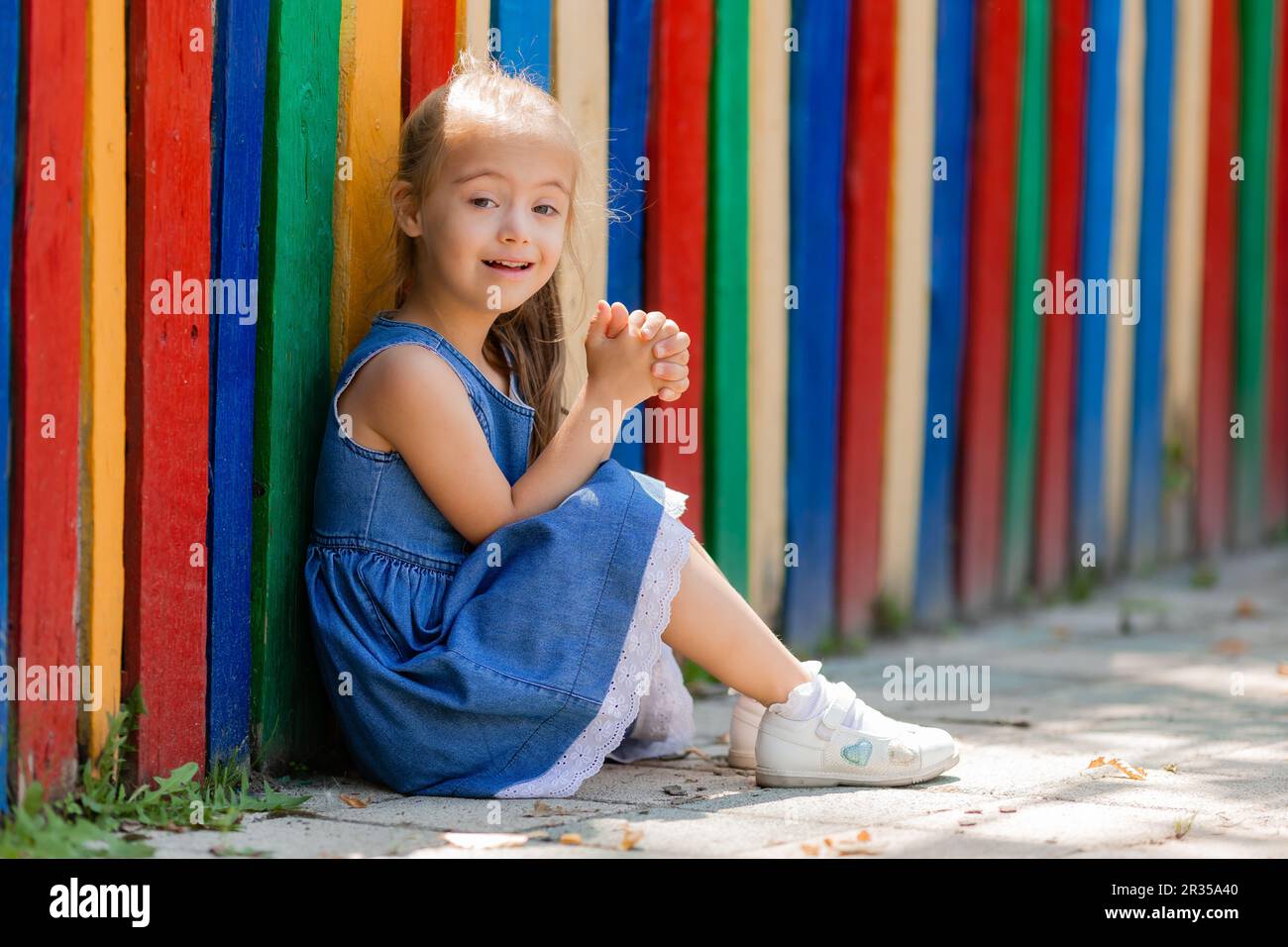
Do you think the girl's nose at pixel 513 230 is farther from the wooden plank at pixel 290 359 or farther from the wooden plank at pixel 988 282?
the wooden plank at pixel 988 282

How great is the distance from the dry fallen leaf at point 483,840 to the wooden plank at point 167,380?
1.84ft

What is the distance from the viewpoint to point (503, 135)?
3066 millimetres

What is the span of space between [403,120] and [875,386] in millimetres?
1757

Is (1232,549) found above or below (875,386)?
below

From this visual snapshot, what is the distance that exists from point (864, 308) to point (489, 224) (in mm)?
1733

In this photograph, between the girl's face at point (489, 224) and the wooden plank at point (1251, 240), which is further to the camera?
the wooden plank at point (1251, 240)

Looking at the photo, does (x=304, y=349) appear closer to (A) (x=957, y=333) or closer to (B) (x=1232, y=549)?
(A) (x=957, y=333)

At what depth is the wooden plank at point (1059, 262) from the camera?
5.16 m

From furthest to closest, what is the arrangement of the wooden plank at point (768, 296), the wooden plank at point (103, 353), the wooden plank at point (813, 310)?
1. the wooden plank at point (813, 310)
2. the wooden plank at point (768, 296)
3. the wooden plank at point (103, 353)

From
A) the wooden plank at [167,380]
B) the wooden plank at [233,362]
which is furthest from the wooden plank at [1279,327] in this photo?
the wooden plank at [167,380]

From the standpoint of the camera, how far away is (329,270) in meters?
3.15
